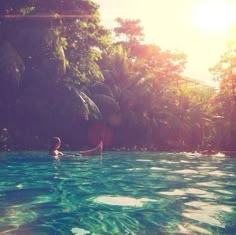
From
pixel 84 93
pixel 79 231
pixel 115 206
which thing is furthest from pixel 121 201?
pixel 84 93

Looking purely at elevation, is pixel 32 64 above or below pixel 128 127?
above

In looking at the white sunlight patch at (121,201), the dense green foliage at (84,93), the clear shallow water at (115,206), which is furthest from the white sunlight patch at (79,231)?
the dense green foliage at (84,93)

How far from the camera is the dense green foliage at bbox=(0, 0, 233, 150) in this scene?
17766mm

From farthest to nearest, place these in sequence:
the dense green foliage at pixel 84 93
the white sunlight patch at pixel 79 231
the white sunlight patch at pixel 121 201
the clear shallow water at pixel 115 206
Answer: the dense green foliage at pixel 84 93 → the white sunlight patch at pixel 121 201 → the clear shallow water at pixel 115 206 → the white sunlight patch at pixel 79 231

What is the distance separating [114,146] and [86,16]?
879 cm

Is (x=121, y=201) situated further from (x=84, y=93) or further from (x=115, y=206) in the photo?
(x=84, y=93)

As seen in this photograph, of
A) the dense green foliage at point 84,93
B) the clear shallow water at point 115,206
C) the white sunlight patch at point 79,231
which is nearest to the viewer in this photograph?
the white sunlight patch at point 79,231

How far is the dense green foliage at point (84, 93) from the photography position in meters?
17.8

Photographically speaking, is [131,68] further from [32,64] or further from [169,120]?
Result: [32,64]

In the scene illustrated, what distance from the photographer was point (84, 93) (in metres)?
20.7

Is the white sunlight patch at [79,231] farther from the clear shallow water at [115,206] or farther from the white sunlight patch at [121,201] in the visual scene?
the white sunlight patch at [121,201]

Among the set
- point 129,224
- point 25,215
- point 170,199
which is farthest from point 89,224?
point 170,199

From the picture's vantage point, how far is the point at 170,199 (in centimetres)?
501

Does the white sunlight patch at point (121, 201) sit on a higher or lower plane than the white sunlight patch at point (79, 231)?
lower
